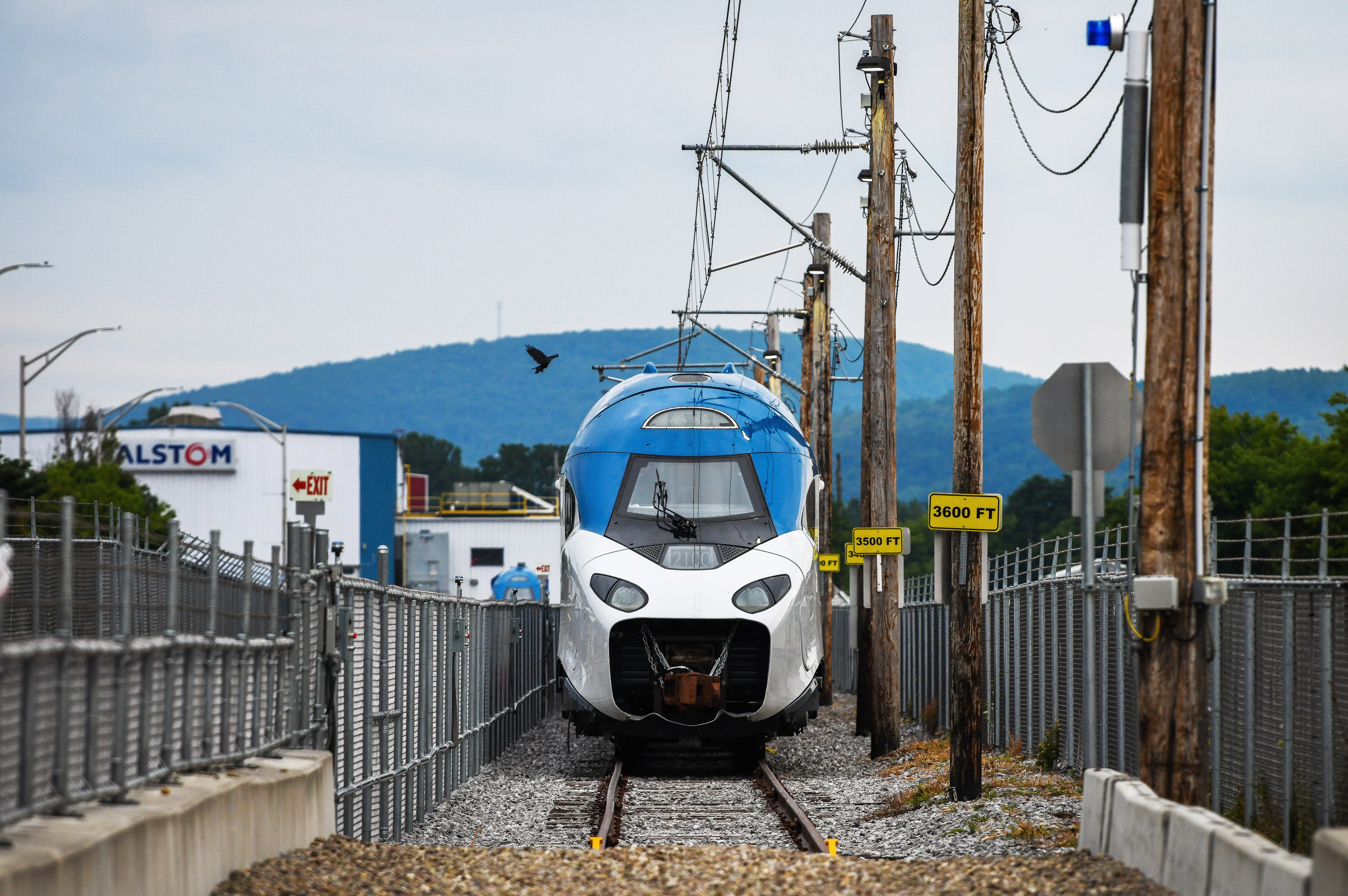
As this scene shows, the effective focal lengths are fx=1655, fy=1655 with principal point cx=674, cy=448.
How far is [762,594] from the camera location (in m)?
18.0

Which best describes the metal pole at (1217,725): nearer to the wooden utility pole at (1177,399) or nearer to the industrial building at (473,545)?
the wooden utility pole at (1177,399)

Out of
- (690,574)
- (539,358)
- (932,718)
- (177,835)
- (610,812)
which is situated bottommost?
(932,718)

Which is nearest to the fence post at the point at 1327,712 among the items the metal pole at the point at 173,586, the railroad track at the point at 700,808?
the railroad track at the point at 700,808

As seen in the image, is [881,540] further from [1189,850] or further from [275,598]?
[1189,850]

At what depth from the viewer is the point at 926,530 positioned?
166 metres

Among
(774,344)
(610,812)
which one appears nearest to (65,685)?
(610,812)

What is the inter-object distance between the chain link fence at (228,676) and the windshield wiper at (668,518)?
7.95 feet

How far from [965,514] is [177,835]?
967 cm

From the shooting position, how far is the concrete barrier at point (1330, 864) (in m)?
6.14

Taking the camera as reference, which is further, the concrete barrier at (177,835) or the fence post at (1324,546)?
the fence post at (1324,546)

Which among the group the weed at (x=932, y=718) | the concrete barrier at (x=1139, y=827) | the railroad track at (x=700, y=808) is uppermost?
the concrete barrier at (x=1139, y=827)

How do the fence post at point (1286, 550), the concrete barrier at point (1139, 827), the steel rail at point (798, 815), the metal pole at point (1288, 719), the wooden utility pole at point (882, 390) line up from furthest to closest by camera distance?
1. the wooden utility pole at point (882, 390)
2. the steel rail at point (798, 815)
3. the fence post at point (1286, 550)
4. the metal pole at point (1288, 719)
5. the concrete barrier at point (1139, 827)

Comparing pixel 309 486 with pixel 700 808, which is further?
pixel 309 486

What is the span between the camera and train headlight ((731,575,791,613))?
1788 cm
